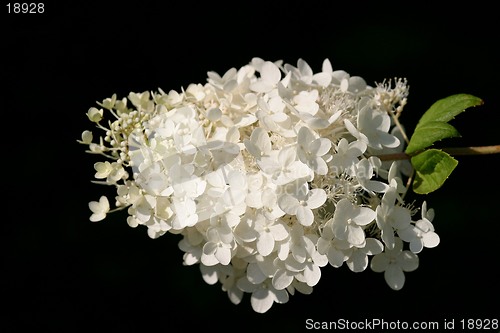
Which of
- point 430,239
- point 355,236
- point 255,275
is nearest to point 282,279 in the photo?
point 255,275

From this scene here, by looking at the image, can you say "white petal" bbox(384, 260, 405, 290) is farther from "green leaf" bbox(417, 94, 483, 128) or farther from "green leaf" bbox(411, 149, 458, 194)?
"green leaf" bbox(417, 94, 483, 128)

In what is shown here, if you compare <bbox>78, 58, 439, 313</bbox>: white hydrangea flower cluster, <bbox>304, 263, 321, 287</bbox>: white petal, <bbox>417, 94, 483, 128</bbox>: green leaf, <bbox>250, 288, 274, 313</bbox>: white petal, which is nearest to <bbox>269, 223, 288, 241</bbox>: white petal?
<bbox>78, 58, 439, 313</bbox>: white hydrangea flower cluster

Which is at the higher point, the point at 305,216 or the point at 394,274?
the point at 305,216

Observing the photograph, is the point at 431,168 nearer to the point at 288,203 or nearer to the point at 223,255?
the point at 288,203

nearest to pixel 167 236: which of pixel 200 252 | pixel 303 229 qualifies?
pixel 200 252

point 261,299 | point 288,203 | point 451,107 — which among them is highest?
point 451,107

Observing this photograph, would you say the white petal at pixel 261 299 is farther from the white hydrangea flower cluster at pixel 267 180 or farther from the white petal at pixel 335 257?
the white petal at pixel 335 257
